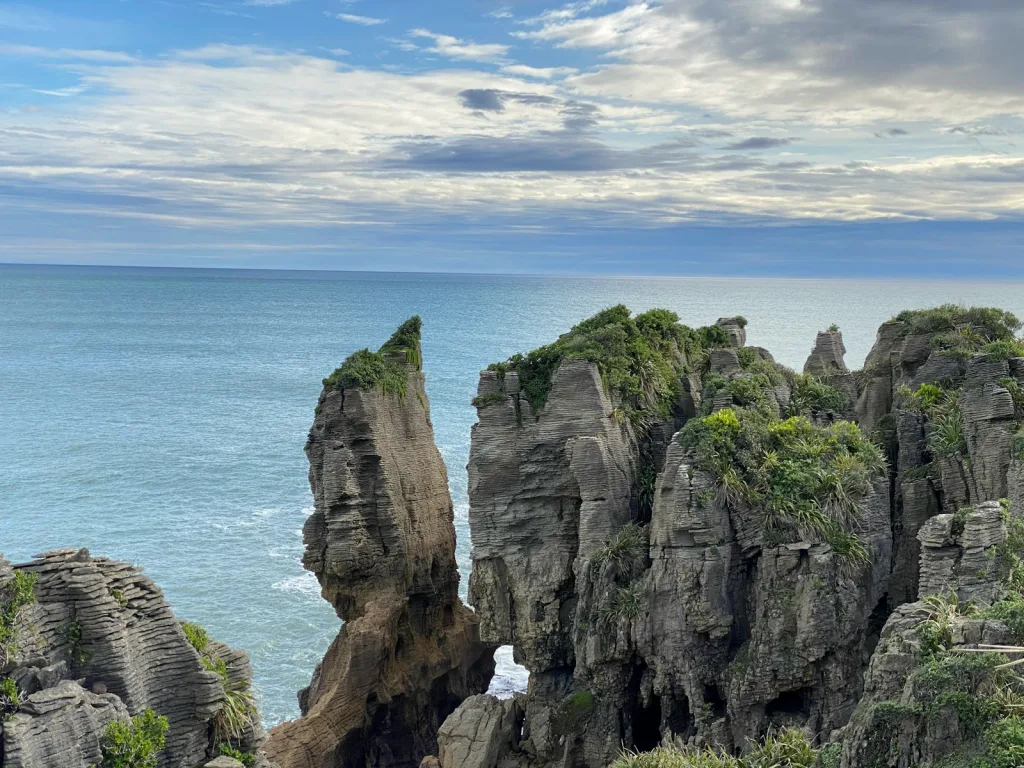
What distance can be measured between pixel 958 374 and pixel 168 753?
2658 centimetres

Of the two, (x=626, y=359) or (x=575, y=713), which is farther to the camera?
(x=626, y=359)

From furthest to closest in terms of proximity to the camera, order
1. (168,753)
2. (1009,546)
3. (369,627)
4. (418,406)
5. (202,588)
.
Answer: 1. (202,588)
2. (418,406)
3. (369,627)
4. (1009,546)
5. (168,753)

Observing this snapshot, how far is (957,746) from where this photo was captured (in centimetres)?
1562

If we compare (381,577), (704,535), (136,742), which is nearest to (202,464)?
(381,577)

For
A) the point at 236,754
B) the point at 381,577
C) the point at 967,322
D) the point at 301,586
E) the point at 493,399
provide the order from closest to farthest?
the point at 236,754, the point at 493,399, the point at 381,577, the point at 967,322, the point at 301,586

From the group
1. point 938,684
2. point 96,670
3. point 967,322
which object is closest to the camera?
point 938,684

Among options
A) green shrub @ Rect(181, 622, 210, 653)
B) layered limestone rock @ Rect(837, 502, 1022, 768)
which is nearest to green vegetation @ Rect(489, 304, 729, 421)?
layered limestone rock @ Rect(837, 502, 1022, 768)

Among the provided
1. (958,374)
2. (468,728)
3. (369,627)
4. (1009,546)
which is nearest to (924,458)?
(958,374)

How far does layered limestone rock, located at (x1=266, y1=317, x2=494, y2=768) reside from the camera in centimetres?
3325

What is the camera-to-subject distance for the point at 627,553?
2884 centimetres

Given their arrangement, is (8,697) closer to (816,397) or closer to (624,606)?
(624,606)

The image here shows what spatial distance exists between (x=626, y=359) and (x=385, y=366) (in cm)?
783

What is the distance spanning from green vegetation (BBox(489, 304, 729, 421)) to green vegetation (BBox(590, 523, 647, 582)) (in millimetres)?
4730

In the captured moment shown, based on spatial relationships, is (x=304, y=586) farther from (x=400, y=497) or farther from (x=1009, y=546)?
(x=1009, y=546)
